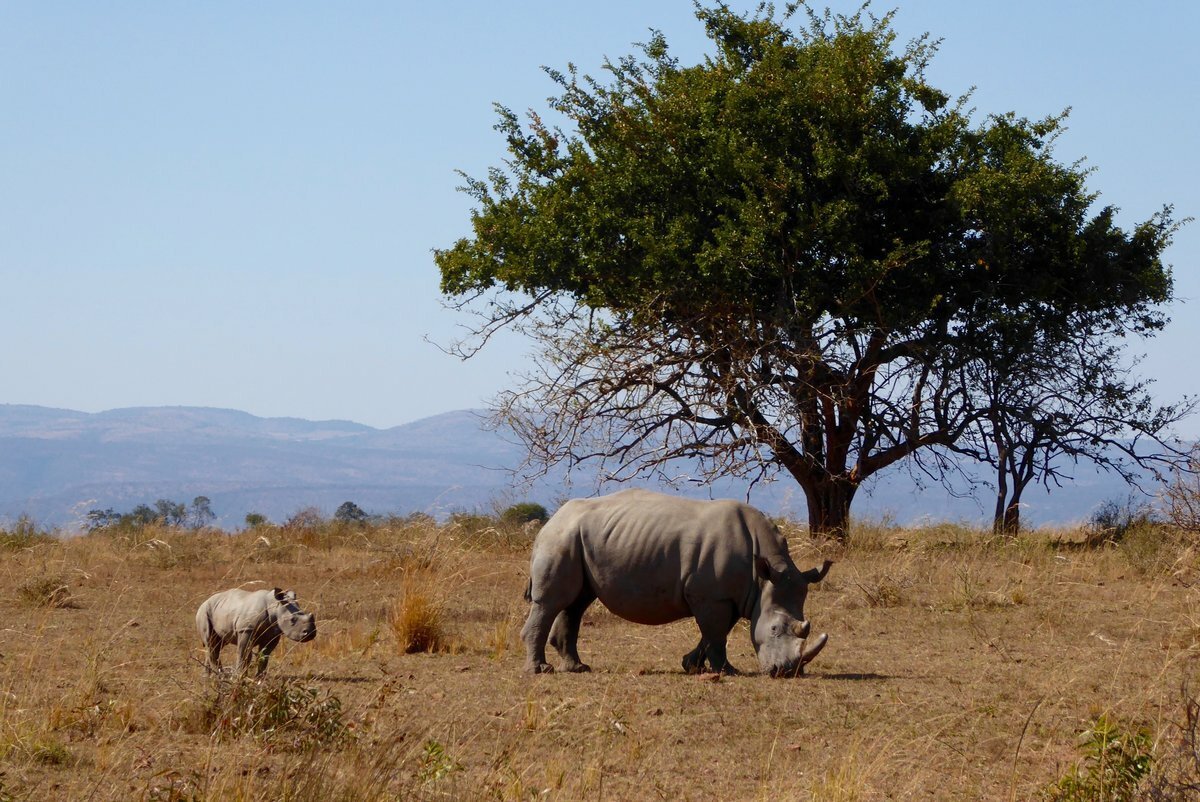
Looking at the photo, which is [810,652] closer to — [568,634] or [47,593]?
[568,634]

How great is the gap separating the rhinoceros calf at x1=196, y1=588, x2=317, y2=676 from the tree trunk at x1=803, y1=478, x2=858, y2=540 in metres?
12.0

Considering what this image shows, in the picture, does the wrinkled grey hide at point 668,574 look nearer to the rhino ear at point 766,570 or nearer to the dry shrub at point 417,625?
the rhino ear at point 766,570

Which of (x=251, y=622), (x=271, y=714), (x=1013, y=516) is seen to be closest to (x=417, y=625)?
(x=251, y=622)

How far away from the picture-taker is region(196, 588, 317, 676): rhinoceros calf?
9914 millimetres

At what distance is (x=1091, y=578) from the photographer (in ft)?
54.0

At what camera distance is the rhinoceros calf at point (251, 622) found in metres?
9.91

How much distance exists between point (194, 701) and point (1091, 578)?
11.6 meters

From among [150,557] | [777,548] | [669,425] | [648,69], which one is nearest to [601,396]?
[669,425]

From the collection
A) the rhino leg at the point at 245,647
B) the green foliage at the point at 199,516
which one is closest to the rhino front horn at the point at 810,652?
the rhino leg at the point at 245,647

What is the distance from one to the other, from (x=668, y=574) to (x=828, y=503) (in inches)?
432

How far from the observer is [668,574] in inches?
422

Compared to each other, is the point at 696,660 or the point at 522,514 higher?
the point at 522,514

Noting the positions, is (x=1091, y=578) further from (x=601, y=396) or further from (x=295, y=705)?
(x=295, y=705)

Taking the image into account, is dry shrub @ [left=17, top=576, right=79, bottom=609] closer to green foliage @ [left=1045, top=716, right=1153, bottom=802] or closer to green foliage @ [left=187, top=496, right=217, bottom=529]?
green foliage @ [left=187, top=496, right=217, bottom=529]
